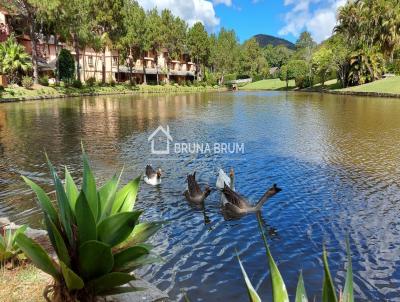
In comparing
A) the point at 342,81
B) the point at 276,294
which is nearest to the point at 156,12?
the point at 342,81

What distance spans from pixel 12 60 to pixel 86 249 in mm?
45918

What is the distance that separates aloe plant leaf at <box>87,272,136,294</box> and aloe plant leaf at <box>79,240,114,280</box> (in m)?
0.06

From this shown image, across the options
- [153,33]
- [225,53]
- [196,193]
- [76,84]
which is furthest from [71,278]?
[225,53]

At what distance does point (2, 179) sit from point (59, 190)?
354 inches

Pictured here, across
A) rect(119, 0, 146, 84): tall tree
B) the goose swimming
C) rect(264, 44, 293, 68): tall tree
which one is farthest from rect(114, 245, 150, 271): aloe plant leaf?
rect(264, 44, 293, 68): tall tree

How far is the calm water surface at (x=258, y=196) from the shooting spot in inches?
233

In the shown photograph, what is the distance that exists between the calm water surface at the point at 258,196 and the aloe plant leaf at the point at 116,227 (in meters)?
2.18

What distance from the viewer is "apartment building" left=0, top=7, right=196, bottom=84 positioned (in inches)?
2177

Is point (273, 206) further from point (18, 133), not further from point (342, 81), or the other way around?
point (342, 81)

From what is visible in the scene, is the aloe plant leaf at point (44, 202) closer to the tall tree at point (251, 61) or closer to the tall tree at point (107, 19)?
the tall tree at point (107, 19)

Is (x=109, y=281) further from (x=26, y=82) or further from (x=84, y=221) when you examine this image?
(x=26, y=82)

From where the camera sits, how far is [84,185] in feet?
12.0

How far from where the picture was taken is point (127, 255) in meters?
3.52

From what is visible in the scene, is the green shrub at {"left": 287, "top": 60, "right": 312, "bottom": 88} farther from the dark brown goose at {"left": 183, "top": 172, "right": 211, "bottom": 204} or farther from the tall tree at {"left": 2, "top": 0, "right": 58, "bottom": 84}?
the dark brown goose at {"left": 183, "top": 172, "right": 211, "bottom": 204}
